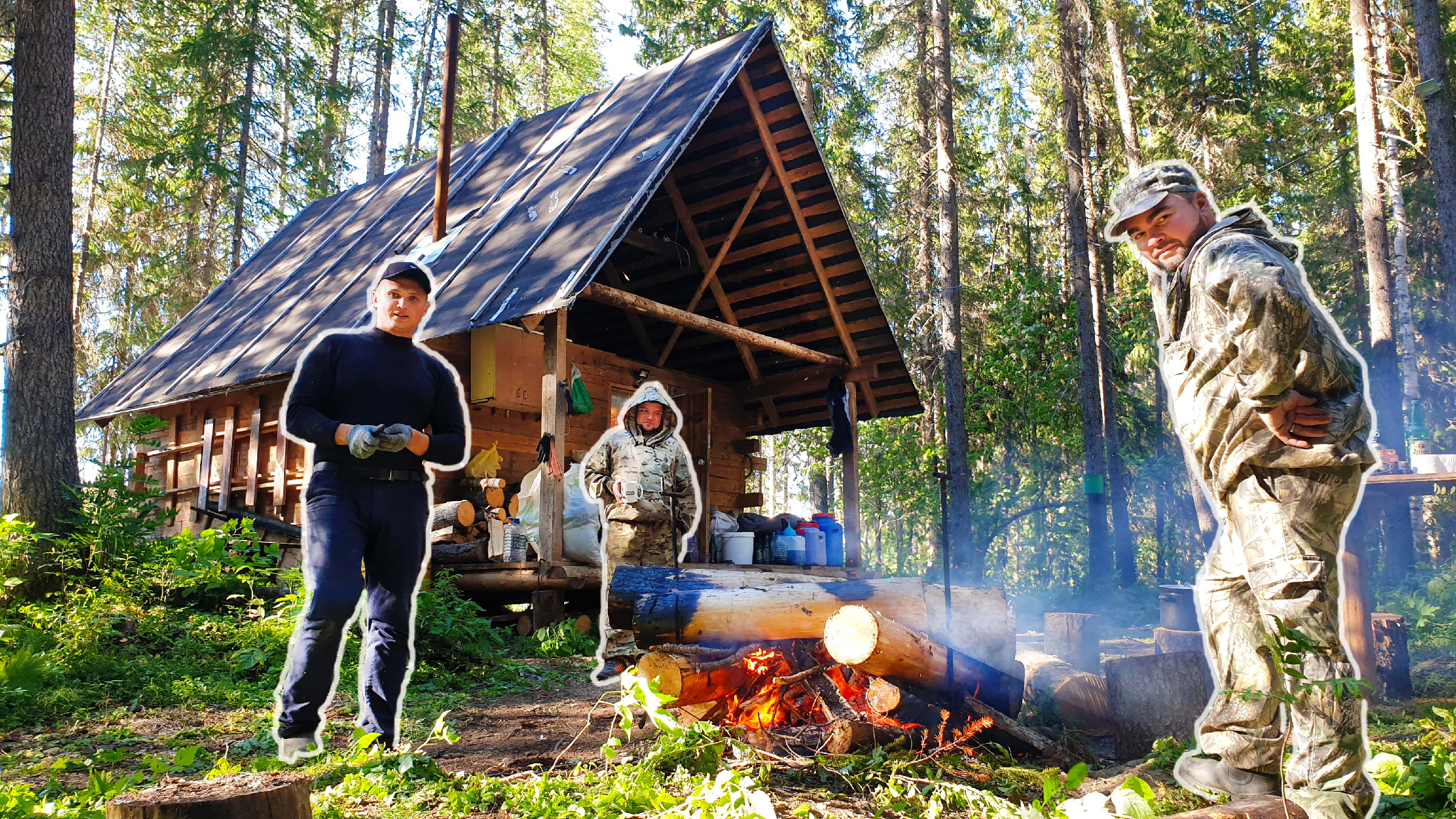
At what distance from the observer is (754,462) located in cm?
1591

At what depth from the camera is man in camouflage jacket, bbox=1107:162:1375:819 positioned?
304 centimetres

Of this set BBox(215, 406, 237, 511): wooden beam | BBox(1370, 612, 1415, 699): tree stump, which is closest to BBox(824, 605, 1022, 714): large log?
BBox(1370, 612, 1415, 699): tree stump

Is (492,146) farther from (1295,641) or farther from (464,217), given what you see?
(1295,641)

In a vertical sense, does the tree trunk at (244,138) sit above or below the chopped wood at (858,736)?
above

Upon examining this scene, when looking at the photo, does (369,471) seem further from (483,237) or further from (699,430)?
(699,430)

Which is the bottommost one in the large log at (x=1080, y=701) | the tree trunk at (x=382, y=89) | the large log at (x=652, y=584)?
the large log at (x=1080, y=701)

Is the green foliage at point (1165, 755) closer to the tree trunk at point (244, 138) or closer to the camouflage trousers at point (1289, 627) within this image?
the camouflage trousers at point (1289, 627)

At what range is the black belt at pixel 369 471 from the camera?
4.06m

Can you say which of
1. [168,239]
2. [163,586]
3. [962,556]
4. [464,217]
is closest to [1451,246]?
[962,556]

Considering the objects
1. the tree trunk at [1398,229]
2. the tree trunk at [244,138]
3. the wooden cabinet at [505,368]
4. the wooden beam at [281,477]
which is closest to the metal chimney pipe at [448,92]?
the wooden cabinet at [505,368]

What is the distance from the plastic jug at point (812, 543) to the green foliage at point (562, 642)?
4.46 m

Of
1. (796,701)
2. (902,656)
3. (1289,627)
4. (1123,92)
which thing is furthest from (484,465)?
(1123,92)

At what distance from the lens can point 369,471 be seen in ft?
13.5

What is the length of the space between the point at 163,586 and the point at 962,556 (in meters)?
12.2
